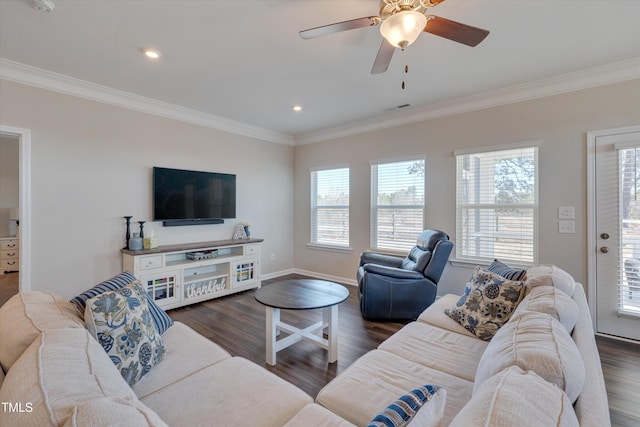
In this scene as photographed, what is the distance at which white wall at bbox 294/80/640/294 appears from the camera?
2.97 meters

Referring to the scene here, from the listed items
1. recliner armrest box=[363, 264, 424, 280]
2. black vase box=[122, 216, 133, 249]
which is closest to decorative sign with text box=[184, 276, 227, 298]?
black vase box=[122, 216, 133, 249]

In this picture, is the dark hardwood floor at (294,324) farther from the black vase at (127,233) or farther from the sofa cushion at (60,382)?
the sofa cushion at (60,382)

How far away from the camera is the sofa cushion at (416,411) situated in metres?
0.72

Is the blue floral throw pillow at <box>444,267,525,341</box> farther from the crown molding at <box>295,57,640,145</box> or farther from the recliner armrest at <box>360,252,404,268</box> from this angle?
the crown molding at <box>295,57,640,145</box>

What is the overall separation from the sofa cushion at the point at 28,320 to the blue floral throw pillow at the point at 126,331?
0.09 m

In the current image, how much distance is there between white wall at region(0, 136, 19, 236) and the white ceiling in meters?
4.29

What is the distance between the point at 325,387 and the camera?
4.42 feet

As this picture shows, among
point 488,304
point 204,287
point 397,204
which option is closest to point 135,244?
point 204,287

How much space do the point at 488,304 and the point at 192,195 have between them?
3.82 metres

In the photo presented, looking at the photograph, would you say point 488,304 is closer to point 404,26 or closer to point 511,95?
point 404,26

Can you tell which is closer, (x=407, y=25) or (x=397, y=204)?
(x=407, y=25)

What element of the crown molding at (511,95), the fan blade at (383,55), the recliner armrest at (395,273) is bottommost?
the recliner armrest at (395,273)

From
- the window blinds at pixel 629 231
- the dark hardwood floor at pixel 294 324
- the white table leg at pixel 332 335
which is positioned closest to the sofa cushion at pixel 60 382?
the dark hardwood floor at pixel 294 324

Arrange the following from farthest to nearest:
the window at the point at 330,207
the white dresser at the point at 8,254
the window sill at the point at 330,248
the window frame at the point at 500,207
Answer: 1. the white dresser at the point at 8,254
2. the window at the point at 330,207
3. the window sill at the point at 330,248
4. the window frame at the point at 500,207
